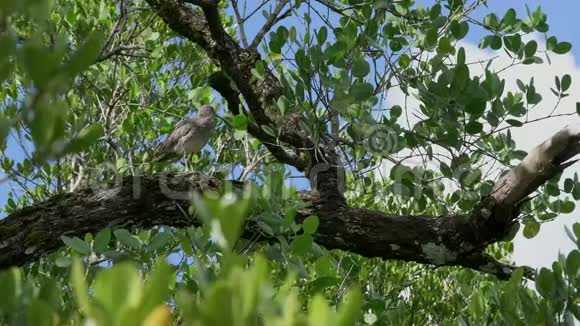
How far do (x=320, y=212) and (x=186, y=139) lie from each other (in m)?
2.20

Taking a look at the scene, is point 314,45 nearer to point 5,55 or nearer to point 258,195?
point 258,195

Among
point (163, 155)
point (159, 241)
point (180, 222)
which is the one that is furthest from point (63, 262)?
point (163, 155)

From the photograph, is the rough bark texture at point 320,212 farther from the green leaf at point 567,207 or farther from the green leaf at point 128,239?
the green leaf at point 128,239

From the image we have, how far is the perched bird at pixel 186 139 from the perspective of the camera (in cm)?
559

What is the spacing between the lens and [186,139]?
568cm

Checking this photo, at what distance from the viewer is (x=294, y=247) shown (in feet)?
8.84

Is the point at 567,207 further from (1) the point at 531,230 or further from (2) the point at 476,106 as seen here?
(2) the point at 476,106

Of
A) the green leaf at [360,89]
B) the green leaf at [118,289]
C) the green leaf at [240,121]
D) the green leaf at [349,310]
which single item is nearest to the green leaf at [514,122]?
the green leaf at [360,89]

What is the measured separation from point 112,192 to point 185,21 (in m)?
1.14

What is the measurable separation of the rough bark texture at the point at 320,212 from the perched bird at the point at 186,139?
60.2 inches

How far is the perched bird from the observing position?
559 centimetres

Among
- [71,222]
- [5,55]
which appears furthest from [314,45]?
[5,55]

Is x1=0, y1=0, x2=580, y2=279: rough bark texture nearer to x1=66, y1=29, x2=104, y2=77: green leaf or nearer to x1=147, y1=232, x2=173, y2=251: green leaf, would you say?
x1=147, y1=232, x2=173, y2=251: green leaf

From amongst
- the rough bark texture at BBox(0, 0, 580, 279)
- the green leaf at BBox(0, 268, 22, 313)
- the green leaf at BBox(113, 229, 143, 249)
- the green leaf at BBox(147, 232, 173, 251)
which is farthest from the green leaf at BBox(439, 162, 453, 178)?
the green leaf at BBox(0, 268, 22, 313)
